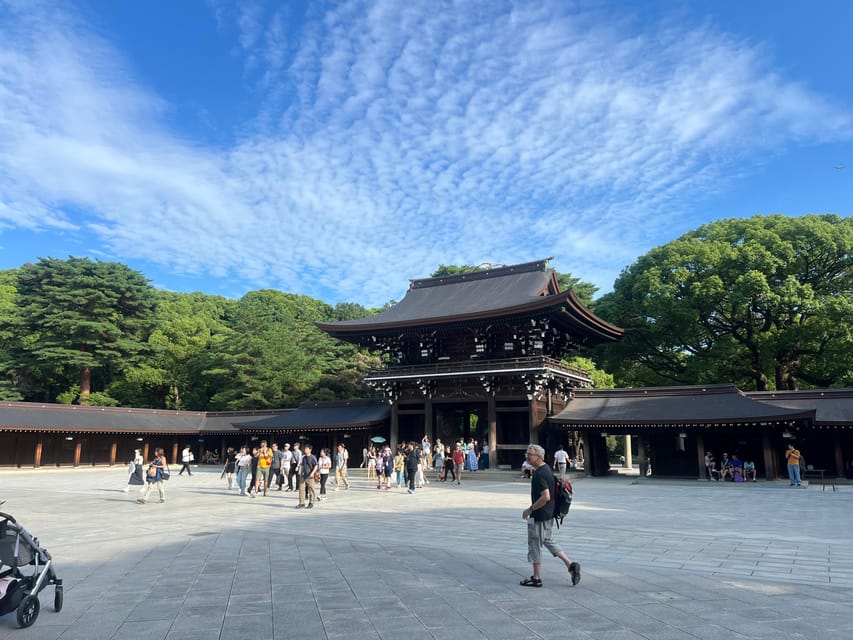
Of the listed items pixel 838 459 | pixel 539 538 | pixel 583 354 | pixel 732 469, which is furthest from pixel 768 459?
pixel 539 538

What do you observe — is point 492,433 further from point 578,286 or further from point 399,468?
point 578,286

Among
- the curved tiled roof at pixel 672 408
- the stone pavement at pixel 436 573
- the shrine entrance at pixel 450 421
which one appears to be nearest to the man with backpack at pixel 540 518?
the stone pavement at pixel 436 573

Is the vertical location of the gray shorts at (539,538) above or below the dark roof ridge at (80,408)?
below

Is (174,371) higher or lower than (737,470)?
higher

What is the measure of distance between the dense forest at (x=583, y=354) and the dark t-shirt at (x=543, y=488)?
31.6 m

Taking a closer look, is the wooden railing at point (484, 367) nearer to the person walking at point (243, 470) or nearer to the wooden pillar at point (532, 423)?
the wooden pillar at point (532, 423)

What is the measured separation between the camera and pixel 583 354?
4712 centimetres

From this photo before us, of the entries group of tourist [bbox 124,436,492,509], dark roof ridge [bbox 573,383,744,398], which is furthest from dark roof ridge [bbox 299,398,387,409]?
dark roof ridge [bbox 573,383,744,398]

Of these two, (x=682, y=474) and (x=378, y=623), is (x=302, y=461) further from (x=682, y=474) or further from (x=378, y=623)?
(x=682, y=474)

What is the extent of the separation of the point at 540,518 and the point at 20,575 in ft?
19.0

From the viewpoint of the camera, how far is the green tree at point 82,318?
162ft

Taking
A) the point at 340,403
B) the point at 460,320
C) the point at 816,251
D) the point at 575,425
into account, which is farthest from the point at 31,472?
the point at 816,251

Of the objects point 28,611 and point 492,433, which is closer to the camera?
point 28,611

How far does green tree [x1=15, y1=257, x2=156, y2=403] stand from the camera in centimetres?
4947
